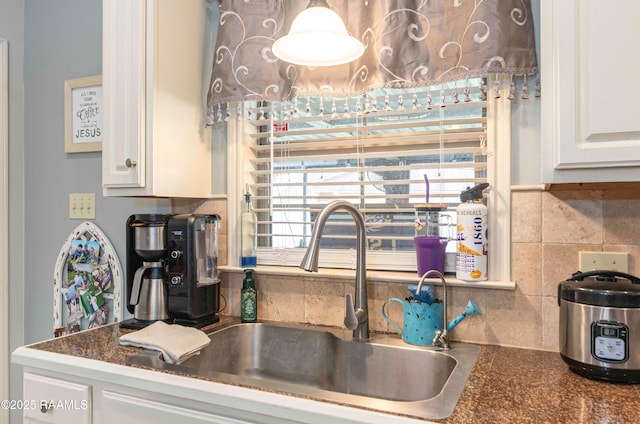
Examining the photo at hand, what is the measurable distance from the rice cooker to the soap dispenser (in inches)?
38.3

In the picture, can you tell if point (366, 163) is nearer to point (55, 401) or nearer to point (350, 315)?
point (350, 315)

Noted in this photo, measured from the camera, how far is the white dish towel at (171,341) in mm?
1196

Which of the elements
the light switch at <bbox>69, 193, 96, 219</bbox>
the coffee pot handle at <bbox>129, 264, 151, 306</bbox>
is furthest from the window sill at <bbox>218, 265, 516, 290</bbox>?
the light switch at <bbox>69, 193, 96, 219</bbox>

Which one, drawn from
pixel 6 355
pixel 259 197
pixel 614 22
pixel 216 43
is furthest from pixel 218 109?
pixel 6 355

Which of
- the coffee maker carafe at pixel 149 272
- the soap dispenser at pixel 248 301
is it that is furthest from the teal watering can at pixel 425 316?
the coffee maker carafe at pixel 149 272

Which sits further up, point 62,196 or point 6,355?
point 62,196

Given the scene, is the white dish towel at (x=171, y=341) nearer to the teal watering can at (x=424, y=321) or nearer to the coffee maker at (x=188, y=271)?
the coffee maker at (x=188, y=271)

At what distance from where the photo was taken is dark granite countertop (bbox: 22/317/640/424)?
84cm

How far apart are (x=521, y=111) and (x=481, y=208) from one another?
317 mm

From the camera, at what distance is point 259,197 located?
1.71m

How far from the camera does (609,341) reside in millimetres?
981

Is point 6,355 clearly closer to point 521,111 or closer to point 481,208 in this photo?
point 481,208

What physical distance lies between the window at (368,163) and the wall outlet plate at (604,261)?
0.27m

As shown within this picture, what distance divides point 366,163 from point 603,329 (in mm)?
900
